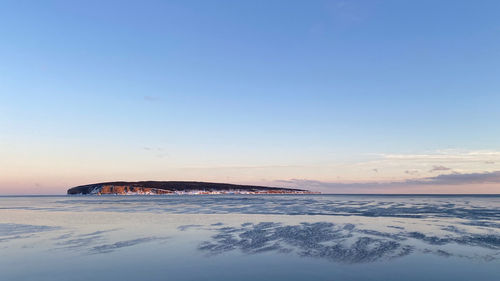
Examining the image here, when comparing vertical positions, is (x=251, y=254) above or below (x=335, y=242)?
above

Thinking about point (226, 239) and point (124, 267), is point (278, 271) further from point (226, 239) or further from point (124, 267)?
point (226, 239)

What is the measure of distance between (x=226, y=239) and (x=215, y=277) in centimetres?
818

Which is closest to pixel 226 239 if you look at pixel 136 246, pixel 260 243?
pixel 260 243

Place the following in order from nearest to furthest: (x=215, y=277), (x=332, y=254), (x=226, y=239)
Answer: (x=215, y=277)
(x=332, y=254)
(x=226, y=239)

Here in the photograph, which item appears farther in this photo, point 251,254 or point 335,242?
point 335,242

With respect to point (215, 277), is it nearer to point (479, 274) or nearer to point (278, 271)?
point (278, 271)

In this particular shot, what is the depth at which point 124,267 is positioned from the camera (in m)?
13.5

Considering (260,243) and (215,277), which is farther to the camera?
(260,243)

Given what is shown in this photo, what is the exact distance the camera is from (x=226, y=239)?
1998cm

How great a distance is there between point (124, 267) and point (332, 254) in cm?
872

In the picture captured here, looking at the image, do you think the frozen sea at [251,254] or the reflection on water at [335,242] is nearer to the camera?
the frozen sea at [251,254]

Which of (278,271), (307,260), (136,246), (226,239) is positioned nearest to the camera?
(278,271)

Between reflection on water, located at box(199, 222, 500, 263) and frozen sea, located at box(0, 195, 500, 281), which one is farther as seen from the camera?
reflection on water, located at box(199, 222, 500, 263)

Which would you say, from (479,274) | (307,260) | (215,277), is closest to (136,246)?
(215,277)
